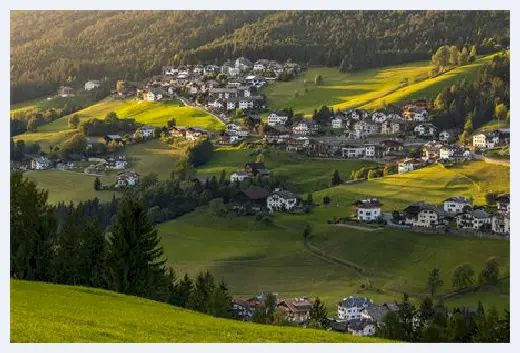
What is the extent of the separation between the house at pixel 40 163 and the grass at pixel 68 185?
0.15 metres

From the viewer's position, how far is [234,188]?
24.3 meters

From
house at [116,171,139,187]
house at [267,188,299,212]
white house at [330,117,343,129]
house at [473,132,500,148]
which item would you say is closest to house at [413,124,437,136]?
A: house at [473,132,500,148]

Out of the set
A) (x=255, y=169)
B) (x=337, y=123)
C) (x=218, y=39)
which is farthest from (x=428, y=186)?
(x=218, y=39)

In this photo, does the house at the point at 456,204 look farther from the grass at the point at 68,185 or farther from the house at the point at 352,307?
the grass at the point at 68,185

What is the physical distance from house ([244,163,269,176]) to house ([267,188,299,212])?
133cm

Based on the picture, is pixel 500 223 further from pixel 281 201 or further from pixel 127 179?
pixel 127 179

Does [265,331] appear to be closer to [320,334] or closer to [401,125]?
[320,334]

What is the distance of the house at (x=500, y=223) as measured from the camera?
21.4 meters

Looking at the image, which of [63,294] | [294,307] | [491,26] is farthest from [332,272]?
[491,26]

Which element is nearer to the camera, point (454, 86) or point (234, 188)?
point (234, 188)

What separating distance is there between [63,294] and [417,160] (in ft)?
50.9

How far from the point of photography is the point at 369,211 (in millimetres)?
22484

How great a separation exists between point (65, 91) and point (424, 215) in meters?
15.1

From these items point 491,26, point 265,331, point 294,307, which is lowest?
point 294,307
